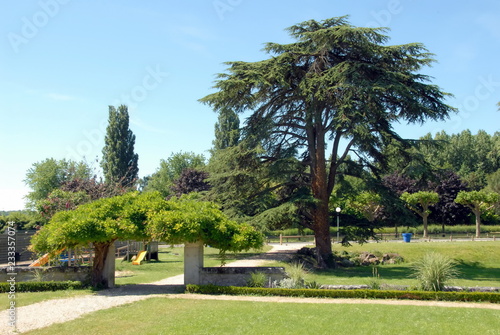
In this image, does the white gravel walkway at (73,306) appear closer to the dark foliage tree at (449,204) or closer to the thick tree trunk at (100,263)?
the thick tree trunk at (100,263)

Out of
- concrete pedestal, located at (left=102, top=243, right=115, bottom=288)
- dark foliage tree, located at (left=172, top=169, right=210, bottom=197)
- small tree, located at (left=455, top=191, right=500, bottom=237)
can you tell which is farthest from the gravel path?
dark foliage tree, located at (left=172, top=169, right=210, bottom=197)

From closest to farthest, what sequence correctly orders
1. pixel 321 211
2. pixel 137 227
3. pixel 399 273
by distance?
pixel 137 227 → pixel 399 273 → pixel 321 211

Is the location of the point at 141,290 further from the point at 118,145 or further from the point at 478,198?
the point at 118,145

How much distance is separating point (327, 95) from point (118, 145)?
3414cm

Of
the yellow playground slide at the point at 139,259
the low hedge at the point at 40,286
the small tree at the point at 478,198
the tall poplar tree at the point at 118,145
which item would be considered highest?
the tall poplar tree at the point at 118,145

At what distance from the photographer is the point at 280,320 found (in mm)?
10258

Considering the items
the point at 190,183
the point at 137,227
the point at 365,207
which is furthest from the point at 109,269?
the point at 365,207

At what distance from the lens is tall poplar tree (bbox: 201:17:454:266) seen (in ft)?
75.6

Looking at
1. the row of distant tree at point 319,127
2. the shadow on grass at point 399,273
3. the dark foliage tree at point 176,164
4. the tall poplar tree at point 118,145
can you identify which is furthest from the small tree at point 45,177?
the shadow on grass at point 399,273

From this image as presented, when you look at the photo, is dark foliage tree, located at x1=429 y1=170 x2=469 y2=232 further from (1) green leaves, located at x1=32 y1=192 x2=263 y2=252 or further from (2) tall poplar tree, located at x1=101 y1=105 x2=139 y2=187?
(1) green leaves, located at x1=32 y1=192 x2=263 y2=252

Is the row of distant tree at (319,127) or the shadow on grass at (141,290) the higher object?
the row of distant tree at (319,127)

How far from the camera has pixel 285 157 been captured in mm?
25688

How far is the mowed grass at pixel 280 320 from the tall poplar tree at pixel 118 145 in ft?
137

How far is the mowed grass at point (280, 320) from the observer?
9.39 metres
